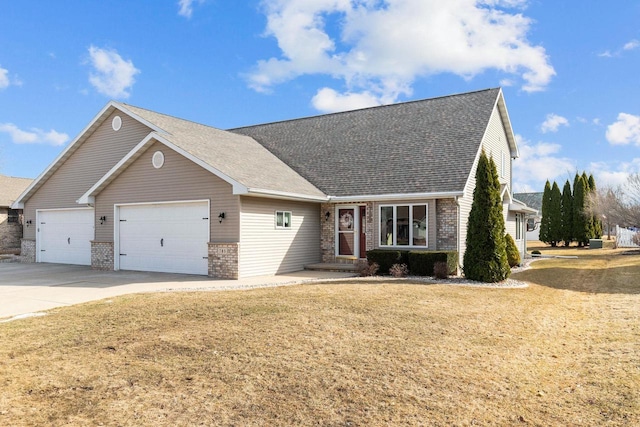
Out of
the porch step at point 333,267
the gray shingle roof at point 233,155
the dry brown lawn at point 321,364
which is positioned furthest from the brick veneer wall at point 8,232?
the dry brown lawn at point 321,364

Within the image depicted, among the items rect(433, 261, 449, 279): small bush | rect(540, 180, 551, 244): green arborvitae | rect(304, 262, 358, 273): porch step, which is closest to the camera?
rect(433, 261, 449, 279): small bush

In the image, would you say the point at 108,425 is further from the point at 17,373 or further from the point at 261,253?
the point at 261,253

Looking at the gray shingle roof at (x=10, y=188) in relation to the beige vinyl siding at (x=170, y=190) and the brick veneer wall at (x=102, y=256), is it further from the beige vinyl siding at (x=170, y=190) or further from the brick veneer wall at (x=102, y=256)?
the beige vinyl siding at (x=170, y=190)

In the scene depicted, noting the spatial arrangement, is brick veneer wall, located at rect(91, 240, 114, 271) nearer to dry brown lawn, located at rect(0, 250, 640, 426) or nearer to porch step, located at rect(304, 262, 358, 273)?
porch step, located at rect(304, 262, 358, 273)

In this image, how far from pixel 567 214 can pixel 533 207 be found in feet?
58.2

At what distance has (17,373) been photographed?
511 cm

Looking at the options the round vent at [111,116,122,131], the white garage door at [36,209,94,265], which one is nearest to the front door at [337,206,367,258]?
the round vent at [111,116,122,131]

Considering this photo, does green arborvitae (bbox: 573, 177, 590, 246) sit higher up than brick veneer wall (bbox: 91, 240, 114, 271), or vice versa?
green arborvitae (bbox: 573, 177, 590, 246)

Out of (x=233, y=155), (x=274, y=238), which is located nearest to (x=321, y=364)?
(x=274, y=238)

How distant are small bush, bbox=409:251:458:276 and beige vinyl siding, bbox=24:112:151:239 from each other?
40.4 feet

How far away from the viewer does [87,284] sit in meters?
12.6

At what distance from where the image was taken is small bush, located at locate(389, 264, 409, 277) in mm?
14039

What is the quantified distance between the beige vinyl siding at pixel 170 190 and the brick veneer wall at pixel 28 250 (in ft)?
20.8

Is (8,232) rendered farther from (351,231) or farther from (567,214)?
(567,214)
